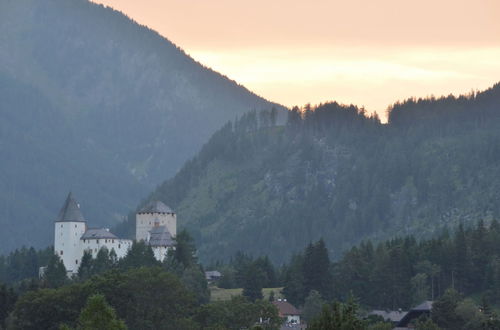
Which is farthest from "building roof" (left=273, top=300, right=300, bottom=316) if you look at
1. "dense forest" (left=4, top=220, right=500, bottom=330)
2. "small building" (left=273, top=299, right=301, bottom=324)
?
"dense forest" (left=4, top=220, right=500, bottom=330)

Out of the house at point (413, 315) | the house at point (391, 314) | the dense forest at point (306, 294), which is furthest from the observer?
the house at point (391, 314)

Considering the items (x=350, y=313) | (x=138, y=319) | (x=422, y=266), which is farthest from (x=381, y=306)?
(x=350, y=313)

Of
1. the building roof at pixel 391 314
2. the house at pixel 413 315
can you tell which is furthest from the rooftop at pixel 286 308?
the house at pixel 413 315

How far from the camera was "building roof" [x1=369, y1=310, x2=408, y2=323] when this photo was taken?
177 metres

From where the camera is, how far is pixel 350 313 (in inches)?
3337

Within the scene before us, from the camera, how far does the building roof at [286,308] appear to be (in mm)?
190500

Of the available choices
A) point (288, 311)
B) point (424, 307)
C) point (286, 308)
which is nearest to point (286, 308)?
point (286, 308)

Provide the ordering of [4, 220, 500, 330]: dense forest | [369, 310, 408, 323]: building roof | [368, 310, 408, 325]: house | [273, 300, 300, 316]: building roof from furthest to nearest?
1. [273, 300, 300, 316]: building roof
2. [369, 310, 408, 323]: building roof
3. [368, 310, 408, 325]: house
4. [4, 220, 500, 330]: dense forest

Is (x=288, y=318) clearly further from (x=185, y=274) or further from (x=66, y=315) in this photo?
(x=66, y=315)

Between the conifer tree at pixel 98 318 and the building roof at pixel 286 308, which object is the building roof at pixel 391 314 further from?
the conifer tree at pixel 98 318

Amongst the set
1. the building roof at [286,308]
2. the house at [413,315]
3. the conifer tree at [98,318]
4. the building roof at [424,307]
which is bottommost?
the conifer tree at [98,318]

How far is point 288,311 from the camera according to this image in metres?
192

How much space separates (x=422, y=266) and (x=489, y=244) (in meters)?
10.4

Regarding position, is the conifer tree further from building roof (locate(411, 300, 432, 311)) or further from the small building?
the small building
